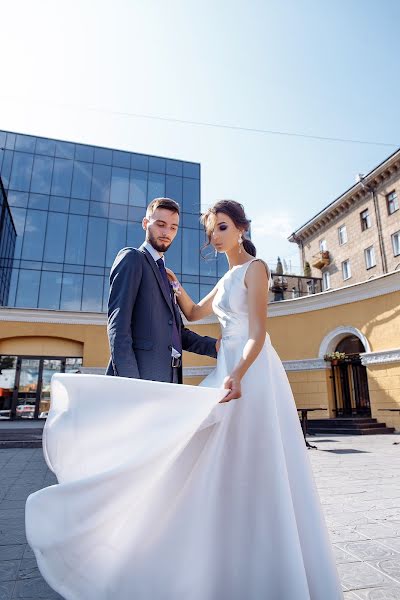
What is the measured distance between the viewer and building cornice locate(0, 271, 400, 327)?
43.4ft

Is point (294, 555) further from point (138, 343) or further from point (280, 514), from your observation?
point (138, 343)

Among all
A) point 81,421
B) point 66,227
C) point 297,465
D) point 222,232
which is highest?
point 66,227

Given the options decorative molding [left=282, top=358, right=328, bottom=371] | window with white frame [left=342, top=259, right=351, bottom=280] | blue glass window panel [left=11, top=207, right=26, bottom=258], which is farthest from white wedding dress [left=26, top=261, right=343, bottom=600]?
window with white frame [left=342, top=259, right=351, bottom=280]

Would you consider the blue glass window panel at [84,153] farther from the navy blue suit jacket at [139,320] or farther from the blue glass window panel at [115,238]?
the navy blue suit jacket at [139,320]

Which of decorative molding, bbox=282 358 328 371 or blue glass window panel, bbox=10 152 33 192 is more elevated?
blue glass window panel, bbox=10 152 33 192

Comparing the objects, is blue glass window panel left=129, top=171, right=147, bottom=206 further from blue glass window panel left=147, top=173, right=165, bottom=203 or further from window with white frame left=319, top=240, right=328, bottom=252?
window with white frame left=319, top=240, right=328, bottom=252

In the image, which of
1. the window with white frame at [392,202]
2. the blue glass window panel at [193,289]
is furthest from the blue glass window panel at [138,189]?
the window with white frame at [392,202]

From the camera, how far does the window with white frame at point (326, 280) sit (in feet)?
97.9

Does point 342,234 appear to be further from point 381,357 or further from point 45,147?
point 45,147

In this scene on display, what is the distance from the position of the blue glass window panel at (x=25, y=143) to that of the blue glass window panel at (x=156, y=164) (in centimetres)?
822

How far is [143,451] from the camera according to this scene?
1.70 metres

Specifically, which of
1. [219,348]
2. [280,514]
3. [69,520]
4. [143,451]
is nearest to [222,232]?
[219,348]

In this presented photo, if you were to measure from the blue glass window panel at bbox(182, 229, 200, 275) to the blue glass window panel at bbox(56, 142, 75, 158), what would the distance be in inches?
384

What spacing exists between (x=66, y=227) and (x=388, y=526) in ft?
83.6
